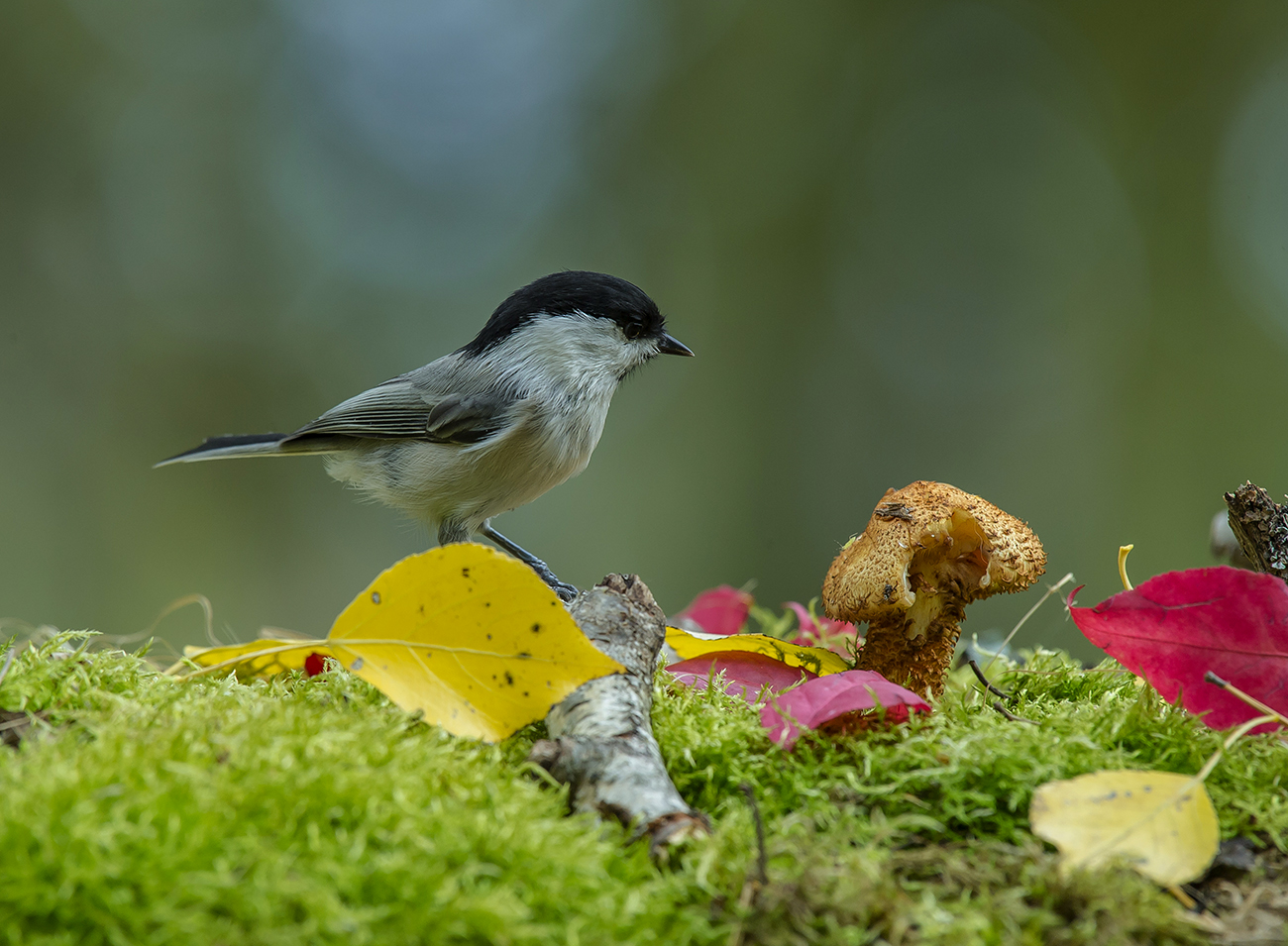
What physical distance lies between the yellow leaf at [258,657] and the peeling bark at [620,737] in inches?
14.8

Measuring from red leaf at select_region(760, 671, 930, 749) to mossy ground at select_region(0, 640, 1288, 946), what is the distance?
3 cm

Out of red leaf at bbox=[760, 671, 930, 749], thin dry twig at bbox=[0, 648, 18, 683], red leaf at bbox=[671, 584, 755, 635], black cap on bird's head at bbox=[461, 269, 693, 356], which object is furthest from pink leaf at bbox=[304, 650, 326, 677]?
black cap on bird's head at bbox=[461, 269, 693, 356]

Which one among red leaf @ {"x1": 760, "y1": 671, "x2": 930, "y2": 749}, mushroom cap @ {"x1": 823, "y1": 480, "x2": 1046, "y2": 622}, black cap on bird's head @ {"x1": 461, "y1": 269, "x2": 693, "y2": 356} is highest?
black cap on bird's head @ {"x1": 461, "y1": 269, "x2": 693, "y2": 356}

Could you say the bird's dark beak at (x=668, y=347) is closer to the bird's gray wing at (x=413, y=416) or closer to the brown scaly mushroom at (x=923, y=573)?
the bird's gray wing at (x=413, y=416)

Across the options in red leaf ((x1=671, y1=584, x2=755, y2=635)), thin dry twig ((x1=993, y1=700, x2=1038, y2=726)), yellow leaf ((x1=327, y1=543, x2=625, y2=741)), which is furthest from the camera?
red leaf ((x1=671, y1=584, x2=755, y2=635))

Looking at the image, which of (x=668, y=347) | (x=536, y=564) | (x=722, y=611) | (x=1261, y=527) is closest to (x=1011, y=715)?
(x=1261, y=527)

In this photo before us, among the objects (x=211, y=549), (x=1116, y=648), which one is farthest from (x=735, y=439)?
(x=1116, y=648)

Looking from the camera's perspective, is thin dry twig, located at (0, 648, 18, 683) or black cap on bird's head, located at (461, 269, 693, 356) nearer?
thin dry twig, located at (0, 648, 18, 683)

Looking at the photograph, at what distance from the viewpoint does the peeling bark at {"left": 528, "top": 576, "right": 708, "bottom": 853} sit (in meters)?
0.87

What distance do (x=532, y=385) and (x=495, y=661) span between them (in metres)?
1.58

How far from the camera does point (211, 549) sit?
19.3ft

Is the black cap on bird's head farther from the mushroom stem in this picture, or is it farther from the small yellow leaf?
the small yellow leaf

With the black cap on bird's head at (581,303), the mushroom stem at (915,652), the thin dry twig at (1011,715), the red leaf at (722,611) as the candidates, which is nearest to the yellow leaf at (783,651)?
the mushroom stem at (915,652)

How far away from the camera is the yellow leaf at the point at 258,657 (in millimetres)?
1181
